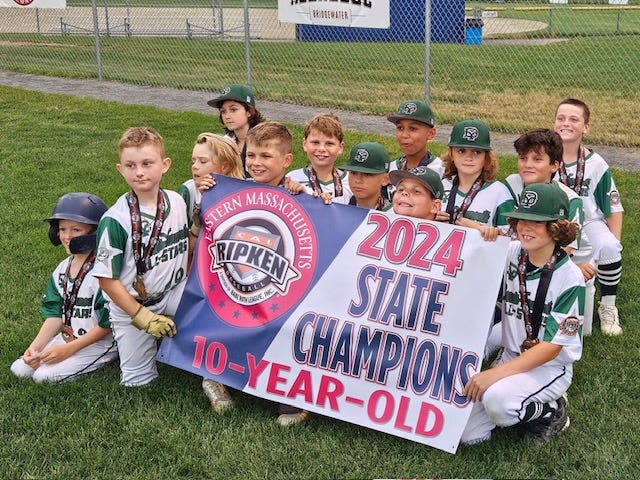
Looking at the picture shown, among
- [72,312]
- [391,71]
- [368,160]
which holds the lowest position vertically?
[72,312]

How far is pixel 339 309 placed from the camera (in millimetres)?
4145

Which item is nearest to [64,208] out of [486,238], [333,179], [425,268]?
[333,179]

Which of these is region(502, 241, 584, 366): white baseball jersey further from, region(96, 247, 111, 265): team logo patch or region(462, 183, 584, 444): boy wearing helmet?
region(96, 247, 111, 265): team logo patch

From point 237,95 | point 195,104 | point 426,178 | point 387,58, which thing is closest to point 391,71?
point 387,58

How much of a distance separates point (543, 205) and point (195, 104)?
1006cm

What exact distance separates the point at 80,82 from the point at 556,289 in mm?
13265

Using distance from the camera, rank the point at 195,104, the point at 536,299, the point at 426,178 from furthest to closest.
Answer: the point at 195,104, the point at 426,178, the point at 536,299

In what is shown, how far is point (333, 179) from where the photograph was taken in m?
5.08

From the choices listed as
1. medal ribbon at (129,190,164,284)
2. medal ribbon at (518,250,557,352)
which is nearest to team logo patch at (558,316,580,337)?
medal ribbon at (518,250,557,352)

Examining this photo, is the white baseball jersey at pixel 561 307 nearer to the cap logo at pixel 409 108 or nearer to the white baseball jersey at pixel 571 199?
the white baseball jersey at pixel 571 199

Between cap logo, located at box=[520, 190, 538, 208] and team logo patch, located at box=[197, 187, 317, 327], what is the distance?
3.83 feet

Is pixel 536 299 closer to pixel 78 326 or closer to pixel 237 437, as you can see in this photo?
pixel 237 437

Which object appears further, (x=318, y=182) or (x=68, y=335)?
(x=318, y=182)

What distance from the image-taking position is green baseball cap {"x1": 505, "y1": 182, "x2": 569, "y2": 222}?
12.2 feet
